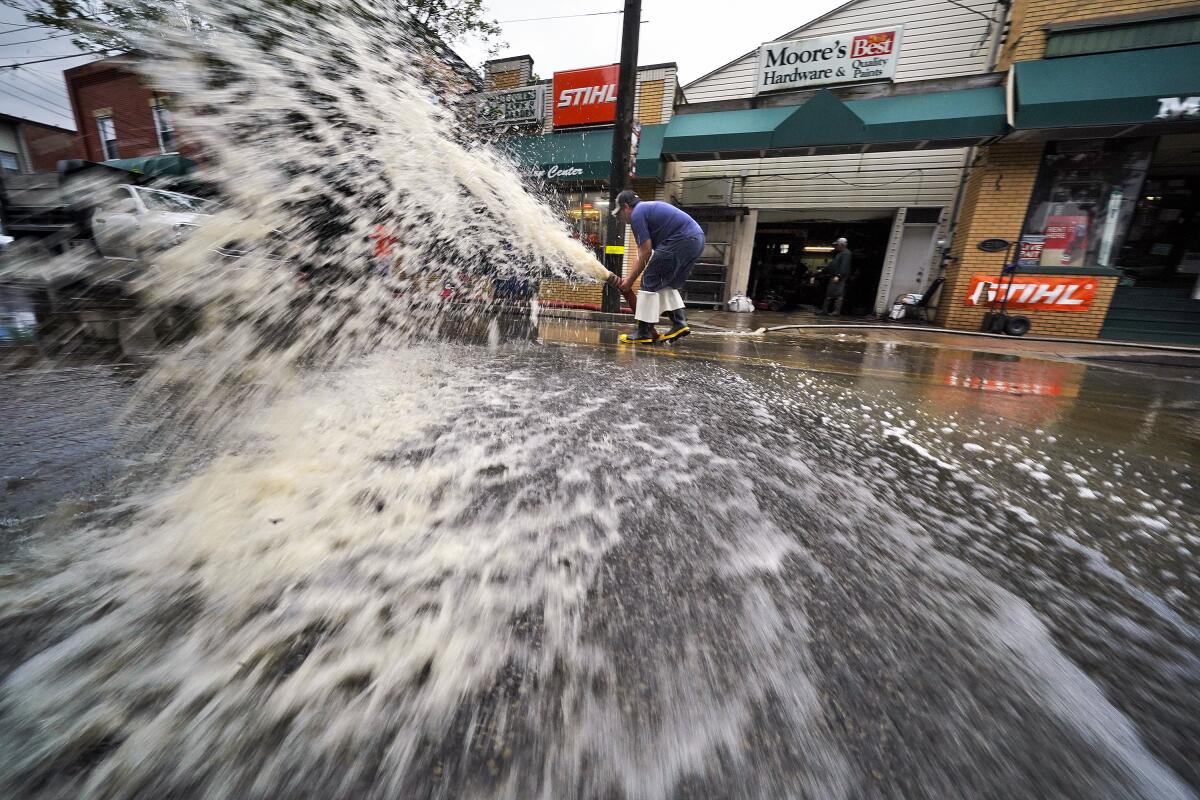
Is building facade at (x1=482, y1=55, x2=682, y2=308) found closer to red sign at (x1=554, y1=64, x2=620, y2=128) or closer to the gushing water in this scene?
red sign at (x1=554, y1=64, x2=620, y2=128)

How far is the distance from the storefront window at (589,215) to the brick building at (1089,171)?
7.75 m

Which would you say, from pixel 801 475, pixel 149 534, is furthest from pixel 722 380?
pixel 149 534

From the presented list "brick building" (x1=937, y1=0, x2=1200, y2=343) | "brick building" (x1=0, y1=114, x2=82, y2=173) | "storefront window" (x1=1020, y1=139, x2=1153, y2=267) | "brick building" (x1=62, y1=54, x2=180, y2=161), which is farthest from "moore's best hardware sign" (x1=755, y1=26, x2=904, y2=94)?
"brick building" (x1=0, y1=114, x2=82, y2=173)

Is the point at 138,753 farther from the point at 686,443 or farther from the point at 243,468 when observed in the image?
the point at 686,443

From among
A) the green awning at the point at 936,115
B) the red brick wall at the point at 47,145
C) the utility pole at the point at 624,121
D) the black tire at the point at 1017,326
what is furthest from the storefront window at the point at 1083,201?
the red brick wall at the point at 47,145

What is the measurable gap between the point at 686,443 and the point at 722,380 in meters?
1.69

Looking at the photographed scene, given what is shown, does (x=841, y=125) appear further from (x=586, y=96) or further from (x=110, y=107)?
(x=110, y=107)

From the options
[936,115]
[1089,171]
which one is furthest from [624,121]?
[1089,171]

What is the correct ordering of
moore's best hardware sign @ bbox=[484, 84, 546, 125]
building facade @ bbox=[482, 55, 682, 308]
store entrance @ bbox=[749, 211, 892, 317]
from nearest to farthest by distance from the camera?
1. building facade @ bbox=[482, 55, 682, 308]
2. moore's best hardware sign @ bbox=[484, 84, 546, 125]
3. store entrance @ bbox=[749, 211, 892, 317]

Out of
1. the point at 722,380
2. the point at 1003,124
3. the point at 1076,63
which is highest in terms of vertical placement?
the point at 1076,63

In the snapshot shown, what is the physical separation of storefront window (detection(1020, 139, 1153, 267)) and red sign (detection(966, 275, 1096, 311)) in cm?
32

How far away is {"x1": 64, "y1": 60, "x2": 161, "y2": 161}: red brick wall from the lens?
8.52 metres

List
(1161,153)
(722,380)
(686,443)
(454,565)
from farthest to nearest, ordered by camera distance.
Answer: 1. (1161,153)
2. (722,380)
3. (686,443)
4. (454,565)

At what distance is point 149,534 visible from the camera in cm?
140
